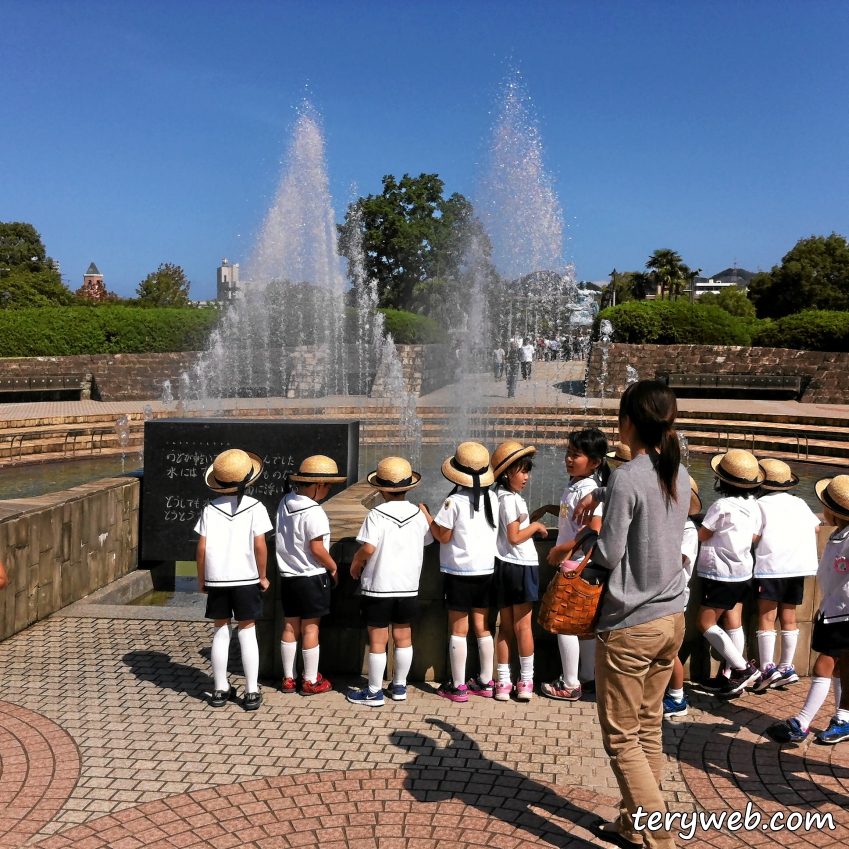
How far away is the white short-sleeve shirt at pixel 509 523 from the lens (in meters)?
4.82

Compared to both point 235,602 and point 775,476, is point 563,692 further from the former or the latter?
point 235,602

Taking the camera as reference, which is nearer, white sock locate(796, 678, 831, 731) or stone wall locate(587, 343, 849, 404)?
white sock locate(796, 678, 831, 731)

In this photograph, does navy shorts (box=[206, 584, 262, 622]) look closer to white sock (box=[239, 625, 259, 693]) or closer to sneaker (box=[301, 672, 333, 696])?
white sock (box=[239, 625, 259, 693])

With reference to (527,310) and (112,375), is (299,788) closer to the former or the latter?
(112,375)

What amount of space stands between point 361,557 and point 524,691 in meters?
1.20

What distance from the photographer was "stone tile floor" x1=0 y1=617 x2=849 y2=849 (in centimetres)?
352

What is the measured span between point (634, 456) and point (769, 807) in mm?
1716

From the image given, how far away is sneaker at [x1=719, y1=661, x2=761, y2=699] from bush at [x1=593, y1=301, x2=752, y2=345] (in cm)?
2183

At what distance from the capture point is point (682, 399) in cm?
2302

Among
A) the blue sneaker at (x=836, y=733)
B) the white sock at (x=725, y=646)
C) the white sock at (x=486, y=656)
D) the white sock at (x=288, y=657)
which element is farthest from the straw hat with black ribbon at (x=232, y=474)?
the blue sneaker at (x=836, y=733)

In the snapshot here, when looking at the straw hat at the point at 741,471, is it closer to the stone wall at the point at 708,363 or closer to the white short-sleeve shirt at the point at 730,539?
the white short-sleeve shirt at the point at 730,539

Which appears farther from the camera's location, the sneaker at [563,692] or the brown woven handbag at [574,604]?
the sneaker at [563,692]

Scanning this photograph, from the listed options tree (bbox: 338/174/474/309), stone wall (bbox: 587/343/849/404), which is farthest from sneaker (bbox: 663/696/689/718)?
tree (bbox: 338/174/474/309)

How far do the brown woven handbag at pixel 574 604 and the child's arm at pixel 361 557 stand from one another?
5.35ft
